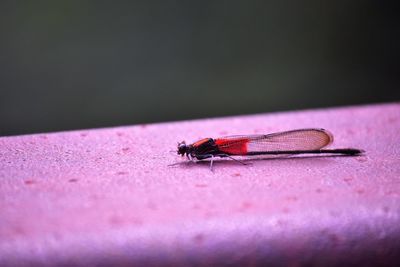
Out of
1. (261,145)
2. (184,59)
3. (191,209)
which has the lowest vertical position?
(191,209)

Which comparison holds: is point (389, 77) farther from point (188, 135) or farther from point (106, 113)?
point (188, 135)

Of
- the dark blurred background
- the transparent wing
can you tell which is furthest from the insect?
the dark blurred background

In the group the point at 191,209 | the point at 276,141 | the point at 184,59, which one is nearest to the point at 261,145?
the point at 276,141

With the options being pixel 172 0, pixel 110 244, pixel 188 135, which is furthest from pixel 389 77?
pixel 110 244

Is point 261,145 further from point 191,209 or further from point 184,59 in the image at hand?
point 184,59

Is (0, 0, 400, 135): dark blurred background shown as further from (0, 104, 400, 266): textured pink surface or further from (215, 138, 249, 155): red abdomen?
(0, 104, 400, 266): textured pink surface

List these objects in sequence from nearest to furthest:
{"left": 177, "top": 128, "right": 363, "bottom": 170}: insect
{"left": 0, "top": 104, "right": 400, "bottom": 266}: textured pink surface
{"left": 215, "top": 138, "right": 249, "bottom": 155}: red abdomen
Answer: {"left": 0, "top": 104, "right": 400, "bottom": 266}: textured pink surface, {"left": 177, "top": 128, "right": 363, "bottom": 170}: insect, {"left": 215, "top": 138, "right": 249, "bottom": 155}: red abdomen
